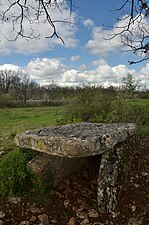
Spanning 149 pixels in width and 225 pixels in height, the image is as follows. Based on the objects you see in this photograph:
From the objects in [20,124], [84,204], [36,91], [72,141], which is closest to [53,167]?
[84,204]

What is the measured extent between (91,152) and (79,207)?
2.76ft

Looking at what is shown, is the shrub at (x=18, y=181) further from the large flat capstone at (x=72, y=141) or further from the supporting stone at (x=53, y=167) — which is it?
the large flat capstone at (x=72, y=141)

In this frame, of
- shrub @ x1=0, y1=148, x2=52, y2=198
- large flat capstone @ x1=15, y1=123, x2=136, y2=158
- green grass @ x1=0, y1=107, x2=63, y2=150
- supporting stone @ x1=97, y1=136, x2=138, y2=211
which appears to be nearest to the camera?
large flat capstone @ x1=15, y1=123, x2=136, y2=158

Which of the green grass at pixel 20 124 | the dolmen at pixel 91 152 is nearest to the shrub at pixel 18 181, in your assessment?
the dolmen at pixel 91 152

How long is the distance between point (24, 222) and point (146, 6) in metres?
4.26

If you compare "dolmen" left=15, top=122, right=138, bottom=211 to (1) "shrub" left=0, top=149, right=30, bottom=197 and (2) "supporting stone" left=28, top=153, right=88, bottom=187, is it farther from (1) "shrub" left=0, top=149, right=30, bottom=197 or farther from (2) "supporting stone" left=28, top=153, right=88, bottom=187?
(1) "shrub" left=0, top=149, right=30, bottom=197

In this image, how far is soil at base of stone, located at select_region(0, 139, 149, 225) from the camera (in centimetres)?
363

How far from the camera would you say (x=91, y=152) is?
365 cm

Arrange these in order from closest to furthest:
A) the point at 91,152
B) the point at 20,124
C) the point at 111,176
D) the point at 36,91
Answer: the point at 91,152
the point at 111,176
the point at 20,124
the point at 36,91

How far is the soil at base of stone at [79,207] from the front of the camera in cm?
363

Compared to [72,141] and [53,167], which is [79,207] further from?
[72,141]

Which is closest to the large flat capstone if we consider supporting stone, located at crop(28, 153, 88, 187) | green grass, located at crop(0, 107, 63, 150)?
supporting stone, located at crop(28, 153, 88, 187)

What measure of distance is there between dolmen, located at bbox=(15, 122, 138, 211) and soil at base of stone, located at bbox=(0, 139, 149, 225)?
0.14m

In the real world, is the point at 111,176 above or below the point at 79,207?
above
